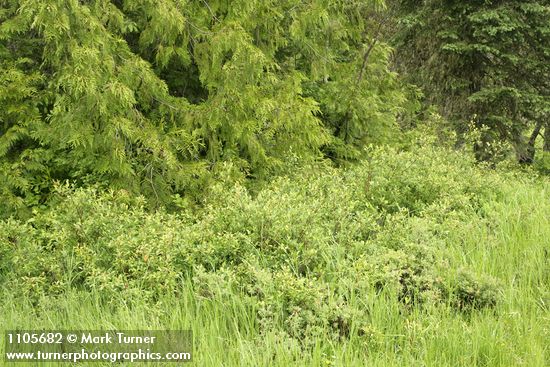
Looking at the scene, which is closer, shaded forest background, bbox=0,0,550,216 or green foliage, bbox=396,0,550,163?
shaded forest background, bbox=0,0,550,216

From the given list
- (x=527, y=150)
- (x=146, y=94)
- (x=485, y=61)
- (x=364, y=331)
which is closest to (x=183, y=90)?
(x=146, y=94)

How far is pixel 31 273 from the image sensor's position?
4848 millimetres

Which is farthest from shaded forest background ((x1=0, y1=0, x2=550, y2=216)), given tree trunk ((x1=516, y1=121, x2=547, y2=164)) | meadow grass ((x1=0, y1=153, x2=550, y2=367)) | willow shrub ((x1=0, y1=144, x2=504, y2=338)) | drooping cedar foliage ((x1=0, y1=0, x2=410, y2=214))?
meadow grass ((x1=0, y1=153, x2=550, y2=367))

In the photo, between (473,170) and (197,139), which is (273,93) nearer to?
(197,139)

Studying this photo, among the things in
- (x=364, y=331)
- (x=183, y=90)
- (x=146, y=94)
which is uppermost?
(x=183, y=90)

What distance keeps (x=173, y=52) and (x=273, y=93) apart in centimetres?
147

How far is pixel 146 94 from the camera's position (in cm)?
714

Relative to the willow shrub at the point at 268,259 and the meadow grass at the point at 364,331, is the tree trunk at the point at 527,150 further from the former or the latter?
the meadow grass at the point at 364,331

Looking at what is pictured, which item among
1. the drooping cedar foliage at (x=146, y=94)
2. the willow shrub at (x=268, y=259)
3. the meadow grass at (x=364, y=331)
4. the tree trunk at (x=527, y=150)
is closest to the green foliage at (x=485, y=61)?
the tree trunk at (x=527, y=150)

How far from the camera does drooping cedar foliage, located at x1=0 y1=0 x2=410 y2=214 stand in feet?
20.6

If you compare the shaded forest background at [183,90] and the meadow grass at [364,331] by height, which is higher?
the shaded forest background at [183,90]

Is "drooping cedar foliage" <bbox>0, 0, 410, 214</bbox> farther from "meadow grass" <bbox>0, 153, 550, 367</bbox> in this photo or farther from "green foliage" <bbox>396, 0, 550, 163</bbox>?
"green foliage" <bbox>396, 0, 550, 163</bbox>

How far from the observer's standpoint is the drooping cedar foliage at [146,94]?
6281mm

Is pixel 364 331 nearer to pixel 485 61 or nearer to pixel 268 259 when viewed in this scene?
pixel 268 259
